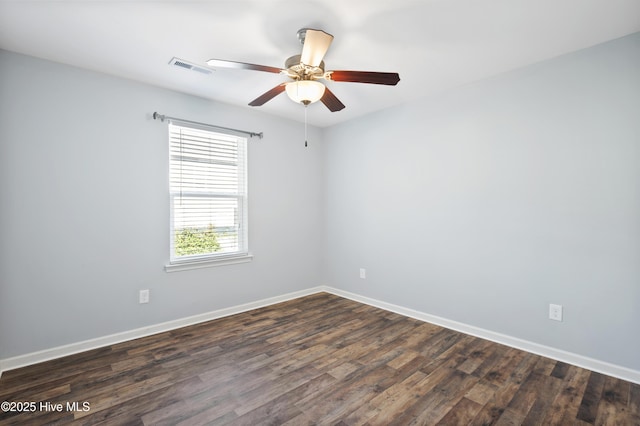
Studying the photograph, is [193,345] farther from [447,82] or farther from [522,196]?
[447,82]

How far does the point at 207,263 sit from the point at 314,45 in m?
2.50

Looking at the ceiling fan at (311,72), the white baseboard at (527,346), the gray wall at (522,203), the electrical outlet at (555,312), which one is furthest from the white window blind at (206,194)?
the electrical outlet at (555,312)

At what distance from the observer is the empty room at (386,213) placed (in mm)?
1975

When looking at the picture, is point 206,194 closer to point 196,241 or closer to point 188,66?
point 196,241

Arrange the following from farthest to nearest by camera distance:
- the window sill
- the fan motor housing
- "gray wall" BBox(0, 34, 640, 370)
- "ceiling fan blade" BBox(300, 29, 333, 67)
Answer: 1. the window sill
2. "gray wall" BBox(0, 34, 640, 370)
3. the fan motor housing
4. "ceiling fan blade" BBox(300, 29, 333, 67)

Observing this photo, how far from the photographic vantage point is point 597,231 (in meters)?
2.34

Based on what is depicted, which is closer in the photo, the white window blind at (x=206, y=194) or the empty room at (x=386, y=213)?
the empty room at (x=386, y=213)

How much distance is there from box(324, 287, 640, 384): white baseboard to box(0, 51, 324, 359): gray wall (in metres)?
2.05

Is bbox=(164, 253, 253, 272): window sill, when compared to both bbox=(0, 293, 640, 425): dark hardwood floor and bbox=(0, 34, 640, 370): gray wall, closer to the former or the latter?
bbox=(0, 34, 640, 370): gray wall

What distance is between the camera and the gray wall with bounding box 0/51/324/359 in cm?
240

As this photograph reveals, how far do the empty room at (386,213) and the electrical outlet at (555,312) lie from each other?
3 centimetres

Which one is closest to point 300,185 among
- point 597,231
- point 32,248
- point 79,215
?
point 79,215

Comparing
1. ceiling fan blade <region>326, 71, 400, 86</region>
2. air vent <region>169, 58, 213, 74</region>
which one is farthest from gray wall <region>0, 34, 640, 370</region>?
ceiling fan blade <region>326, 71, 400, 86</region>

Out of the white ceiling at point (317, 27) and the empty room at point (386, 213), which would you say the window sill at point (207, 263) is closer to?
the empty room at point (386, 213)
